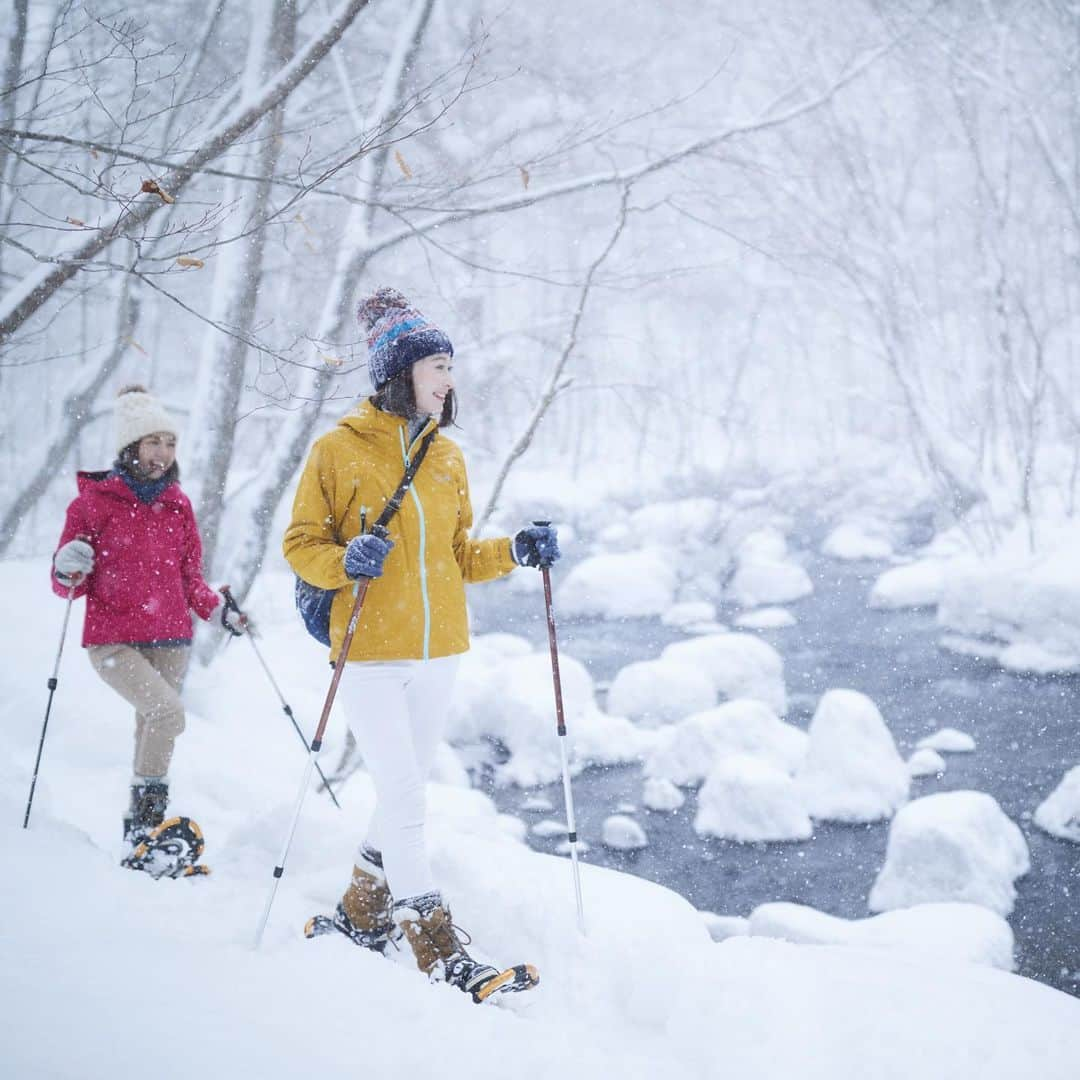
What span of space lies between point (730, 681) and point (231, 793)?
20.3 feet

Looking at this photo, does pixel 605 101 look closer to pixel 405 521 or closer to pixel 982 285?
pixel 405 521

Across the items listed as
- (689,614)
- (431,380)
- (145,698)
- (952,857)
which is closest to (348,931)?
(145,698)

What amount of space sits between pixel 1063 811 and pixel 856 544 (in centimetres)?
1266

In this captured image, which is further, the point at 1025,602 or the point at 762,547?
the point at 762,547

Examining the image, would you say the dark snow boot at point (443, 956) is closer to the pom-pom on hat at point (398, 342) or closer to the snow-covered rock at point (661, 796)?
the pom-pom on hat at point (398, 342)

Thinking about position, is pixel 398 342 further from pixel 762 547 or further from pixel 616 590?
pixel 762 547

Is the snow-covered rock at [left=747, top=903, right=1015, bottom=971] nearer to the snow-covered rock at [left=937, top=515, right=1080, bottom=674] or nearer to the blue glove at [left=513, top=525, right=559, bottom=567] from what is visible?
the blue glove at [left=513, top=525, right=559, bottom=567]

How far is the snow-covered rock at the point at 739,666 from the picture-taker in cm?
928

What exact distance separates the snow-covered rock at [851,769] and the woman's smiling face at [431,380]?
5214 mm

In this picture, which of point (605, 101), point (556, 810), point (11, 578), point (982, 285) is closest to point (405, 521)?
point (556, 810)

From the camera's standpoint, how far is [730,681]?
9.47 meters

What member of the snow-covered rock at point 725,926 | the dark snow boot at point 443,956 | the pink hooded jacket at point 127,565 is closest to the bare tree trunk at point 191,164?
the pink hooded jacket at point 127,565

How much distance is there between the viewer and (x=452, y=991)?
2.17 meters

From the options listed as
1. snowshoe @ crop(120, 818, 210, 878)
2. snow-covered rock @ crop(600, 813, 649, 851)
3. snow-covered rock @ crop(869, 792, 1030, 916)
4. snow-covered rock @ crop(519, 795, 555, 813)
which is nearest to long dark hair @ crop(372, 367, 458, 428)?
snowshoe @ crop(120, 818, 210, 878)
